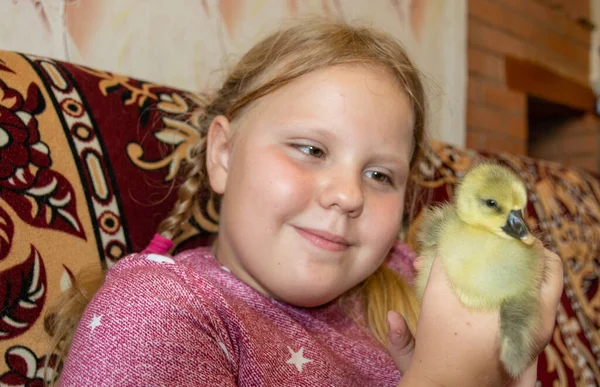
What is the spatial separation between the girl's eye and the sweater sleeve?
0.30 m

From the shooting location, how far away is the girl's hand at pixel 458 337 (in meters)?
0.60

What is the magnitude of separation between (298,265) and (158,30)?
0.73 m

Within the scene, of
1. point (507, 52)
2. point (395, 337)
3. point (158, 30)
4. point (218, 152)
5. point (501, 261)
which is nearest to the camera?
point (501, 261)

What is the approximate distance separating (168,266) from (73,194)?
23 centimetres

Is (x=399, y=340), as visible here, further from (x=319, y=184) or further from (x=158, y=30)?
(x=158, y=30)

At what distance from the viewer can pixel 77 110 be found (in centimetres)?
83

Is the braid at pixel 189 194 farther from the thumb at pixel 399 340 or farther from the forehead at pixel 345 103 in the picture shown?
the thumb at pixel 399 340

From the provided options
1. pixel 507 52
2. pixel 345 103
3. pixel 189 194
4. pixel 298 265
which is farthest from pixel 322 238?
pixel 507 52

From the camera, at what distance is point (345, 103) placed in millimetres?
735

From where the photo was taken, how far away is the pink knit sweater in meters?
0.55

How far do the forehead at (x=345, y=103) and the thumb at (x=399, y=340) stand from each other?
0.82 ft

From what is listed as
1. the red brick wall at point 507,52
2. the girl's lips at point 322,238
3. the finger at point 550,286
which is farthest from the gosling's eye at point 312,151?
the red brick wall at point 507,52

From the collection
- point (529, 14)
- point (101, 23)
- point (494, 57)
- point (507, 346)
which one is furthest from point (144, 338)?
point (529, 14)

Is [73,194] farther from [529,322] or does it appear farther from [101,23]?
[529,322]
